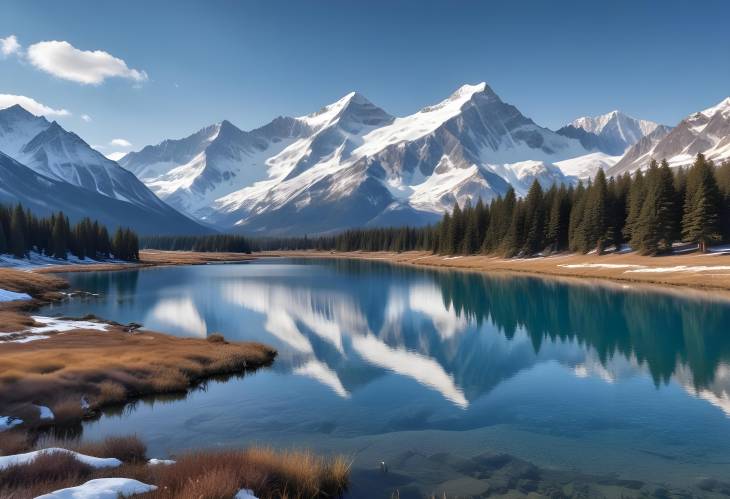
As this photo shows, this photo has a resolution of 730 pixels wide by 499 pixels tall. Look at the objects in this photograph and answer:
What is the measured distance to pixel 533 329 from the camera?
47188mm

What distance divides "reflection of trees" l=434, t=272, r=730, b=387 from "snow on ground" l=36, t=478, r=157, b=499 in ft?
94.4

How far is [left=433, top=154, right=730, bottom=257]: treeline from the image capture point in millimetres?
88000

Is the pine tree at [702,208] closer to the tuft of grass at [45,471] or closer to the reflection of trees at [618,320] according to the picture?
the reflection of trees at [618,320]

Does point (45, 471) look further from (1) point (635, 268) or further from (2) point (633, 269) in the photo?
(1) point (635, 268)

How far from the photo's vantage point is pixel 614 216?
357 ft

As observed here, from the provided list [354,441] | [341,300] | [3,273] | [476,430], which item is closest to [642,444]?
[476,430]

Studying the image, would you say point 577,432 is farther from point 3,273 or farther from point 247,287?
point 3,273

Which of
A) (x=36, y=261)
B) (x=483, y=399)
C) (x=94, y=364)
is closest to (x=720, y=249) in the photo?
(x=483, y=399)

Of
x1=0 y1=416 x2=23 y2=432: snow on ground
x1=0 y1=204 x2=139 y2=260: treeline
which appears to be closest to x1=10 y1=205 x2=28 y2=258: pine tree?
Answer: x1=0 y1=204 x2=139 y2=260: treeline

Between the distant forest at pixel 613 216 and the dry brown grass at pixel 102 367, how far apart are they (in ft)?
283

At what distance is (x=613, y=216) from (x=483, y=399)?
325 ft

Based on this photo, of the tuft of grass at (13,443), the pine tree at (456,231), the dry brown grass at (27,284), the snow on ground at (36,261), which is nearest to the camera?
the tuft of grass at (13,443)

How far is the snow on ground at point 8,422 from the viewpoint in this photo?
1811 cm

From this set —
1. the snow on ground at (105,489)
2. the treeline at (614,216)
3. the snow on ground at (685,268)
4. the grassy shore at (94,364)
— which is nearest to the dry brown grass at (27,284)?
the grassy shore at (94,364)
